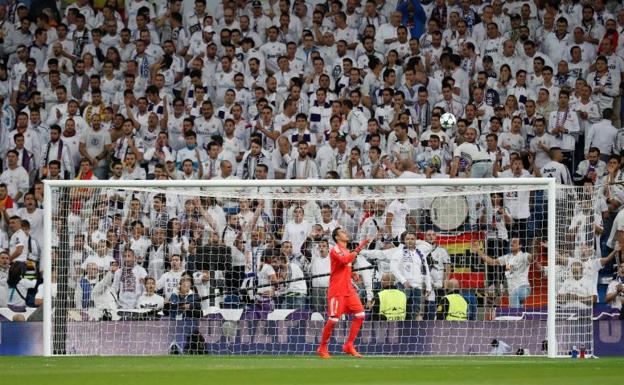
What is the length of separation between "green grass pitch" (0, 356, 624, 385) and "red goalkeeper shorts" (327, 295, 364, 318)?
0.57m

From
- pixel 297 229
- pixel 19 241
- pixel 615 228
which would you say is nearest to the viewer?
pixel 297 229

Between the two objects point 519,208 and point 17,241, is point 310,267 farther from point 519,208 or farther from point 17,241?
point 17,241

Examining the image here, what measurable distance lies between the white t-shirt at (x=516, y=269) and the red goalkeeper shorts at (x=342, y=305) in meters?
2.32

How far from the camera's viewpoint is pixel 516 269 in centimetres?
1820

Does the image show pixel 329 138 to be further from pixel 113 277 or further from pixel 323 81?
pixel 113 277

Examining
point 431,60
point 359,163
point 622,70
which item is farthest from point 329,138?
point 622,70

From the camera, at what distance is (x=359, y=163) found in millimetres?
21578

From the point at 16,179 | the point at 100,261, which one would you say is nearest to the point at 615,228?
the point at 100,261

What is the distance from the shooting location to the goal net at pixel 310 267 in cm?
1786

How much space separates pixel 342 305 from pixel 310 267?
169 centimetres

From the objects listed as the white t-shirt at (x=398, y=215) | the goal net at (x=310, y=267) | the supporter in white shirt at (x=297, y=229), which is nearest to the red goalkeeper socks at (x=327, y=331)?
the goal net at (x=310, y=267)

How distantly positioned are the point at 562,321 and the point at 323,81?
283 inches

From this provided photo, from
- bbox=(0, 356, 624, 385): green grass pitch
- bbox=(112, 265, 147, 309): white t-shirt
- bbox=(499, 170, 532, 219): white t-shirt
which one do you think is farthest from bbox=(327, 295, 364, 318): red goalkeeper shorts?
bbox=(112, 265, 147, 309): white t-shirt

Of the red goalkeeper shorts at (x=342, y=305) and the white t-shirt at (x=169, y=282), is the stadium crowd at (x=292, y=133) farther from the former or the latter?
the red goalkeeper shorts at (x=342, y=305)
